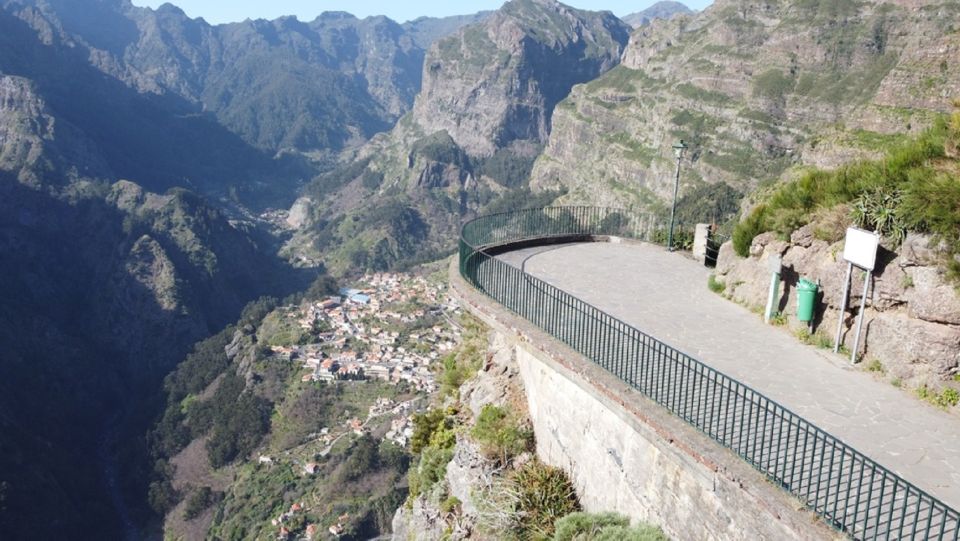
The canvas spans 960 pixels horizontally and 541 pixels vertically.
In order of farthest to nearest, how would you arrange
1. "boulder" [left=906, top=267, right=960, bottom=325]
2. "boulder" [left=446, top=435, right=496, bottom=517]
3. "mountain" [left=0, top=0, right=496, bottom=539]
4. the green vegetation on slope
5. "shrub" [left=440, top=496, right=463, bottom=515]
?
"mountain" [left=0, top=0, right=496, bottom=539] < "shrub" [left=440, top=496, right=463, bottom=515] < "boulder" [left=446, top=435, right=496, bottom=517] < the green vegetation on slope < "boulder" [left=906, top=267, right=960, bottom=325]

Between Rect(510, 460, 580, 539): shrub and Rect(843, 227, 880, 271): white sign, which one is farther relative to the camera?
Rect(510, 460, 580, 539): shrub

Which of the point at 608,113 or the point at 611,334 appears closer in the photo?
the point at 611,334

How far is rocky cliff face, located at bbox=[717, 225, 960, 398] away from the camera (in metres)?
11.0

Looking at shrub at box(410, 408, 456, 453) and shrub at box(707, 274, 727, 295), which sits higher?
shrub at box(707, 274, 727, 295)

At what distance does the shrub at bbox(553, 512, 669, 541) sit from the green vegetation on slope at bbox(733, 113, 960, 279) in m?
6.29

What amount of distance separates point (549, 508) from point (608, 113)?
148336mm

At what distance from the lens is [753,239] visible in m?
16.8

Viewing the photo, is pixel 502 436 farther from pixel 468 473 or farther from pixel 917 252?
pixel 917 252

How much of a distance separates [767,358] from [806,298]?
68.2 inches

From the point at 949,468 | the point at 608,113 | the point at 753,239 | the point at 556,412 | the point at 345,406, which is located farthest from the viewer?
the point at 608,113

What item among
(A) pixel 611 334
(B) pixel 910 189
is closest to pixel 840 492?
(A) pixel 611 334

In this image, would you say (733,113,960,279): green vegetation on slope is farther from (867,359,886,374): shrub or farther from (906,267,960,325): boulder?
(867,359,886,374): shrub

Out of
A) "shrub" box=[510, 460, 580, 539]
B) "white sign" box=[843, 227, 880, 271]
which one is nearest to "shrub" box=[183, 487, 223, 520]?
"shrub" box=[510, 460, 580, 539]

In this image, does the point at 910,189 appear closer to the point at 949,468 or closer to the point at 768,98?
the point at 949,468
